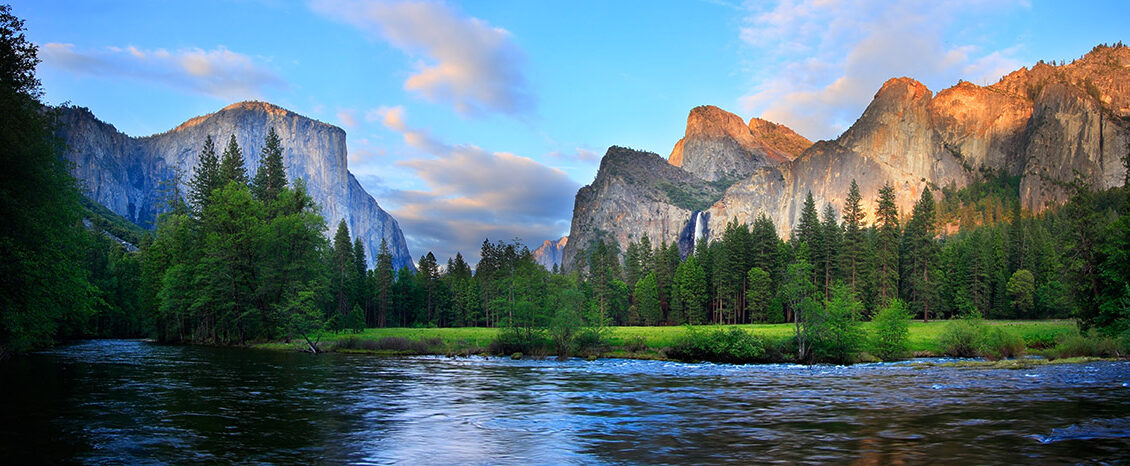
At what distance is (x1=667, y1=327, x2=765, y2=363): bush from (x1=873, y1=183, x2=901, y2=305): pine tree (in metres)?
49.7

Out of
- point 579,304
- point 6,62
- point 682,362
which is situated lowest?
point 682,362

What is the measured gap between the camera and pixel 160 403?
843 inches

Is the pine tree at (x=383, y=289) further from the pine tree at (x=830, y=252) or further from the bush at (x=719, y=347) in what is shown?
the bush at (x=719, y=347)

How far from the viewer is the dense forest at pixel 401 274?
2716cm

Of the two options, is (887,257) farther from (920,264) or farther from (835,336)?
(835,336)

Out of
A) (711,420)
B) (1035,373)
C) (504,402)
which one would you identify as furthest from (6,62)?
(1035,373)

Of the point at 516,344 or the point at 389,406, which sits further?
the point at 516,344

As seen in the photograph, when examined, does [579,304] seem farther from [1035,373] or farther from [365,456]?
[365,456]

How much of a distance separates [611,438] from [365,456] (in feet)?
20.6

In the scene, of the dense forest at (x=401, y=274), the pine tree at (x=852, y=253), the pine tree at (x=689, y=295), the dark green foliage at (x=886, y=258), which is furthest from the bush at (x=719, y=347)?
the pine tree at (x=689, y=295)

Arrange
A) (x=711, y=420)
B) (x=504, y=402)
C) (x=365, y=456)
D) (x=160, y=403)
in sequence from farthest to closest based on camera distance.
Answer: (x=504, y=402), (x=160, y=403), (x=711, y=420), (x=365, y=456)

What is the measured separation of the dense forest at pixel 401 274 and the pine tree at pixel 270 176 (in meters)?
0.28

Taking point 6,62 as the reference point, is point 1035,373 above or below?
below

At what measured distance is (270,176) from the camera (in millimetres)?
84375
